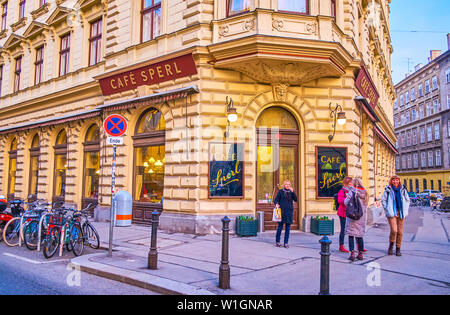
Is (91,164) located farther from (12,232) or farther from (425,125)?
(425,125)

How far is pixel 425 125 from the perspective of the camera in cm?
5259

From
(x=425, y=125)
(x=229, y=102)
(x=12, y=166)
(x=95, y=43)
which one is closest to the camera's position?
(x=229, y=102)

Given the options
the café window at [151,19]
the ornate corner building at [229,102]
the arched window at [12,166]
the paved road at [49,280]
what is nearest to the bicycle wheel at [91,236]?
the paved road at [49,280]

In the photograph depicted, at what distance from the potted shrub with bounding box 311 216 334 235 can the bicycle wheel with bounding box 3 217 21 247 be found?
333 inches

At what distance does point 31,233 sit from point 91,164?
772 centimetres


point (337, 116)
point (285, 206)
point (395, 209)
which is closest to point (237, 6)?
point (337, 116)

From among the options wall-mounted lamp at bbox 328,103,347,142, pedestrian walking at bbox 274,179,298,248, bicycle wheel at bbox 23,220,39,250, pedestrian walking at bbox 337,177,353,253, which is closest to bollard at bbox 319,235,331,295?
pedestrian walking at bbox 337,177,353,253

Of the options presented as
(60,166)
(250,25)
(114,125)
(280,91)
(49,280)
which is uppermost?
(250,25)

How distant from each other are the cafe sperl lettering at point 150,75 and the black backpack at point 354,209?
6683mm

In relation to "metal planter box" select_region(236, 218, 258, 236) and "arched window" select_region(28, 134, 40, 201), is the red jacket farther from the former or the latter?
"arched window" select_region(28, 134, 40, 201)

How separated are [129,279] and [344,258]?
4.59m
